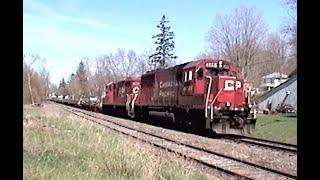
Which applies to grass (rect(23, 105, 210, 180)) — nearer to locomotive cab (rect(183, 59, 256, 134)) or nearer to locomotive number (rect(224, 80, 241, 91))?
locomotive cab (rect(183, 59, 256, 134))

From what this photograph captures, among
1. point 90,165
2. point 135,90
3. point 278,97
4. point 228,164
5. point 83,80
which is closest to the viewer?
point 90,165

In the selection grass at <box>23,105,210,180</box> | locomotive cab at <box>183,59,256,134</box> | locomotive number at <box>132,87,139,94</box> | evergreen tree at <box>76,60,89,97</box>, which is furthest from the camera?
evergreen tree at <box>76,60,89,97</box>

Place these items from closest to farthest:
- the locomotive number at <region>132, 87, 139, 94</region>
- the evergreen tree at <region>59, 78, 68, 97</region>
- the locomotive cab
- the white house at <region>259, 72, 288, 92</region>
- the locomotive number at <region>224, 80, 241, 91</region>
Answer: the locomotive cab
the locomotive number at <region>224, 80, 241, 91</region>
the locomotive number at <region>132, 87, 139, 94</region>
the white house at <region>259, 72, 288, 92</region>
the evergreen tree at <region>59, 78, 68, 97</region>

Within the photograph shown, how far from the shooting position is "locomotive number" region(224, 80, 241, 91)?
19.3 meters

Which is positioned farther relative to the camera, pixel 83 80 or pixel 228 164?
pixel 83 80

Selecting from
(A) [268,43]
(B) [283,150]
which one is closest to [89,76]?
(A) [268,43]

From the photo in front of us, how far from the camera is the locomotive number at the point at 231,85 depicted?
19.3m

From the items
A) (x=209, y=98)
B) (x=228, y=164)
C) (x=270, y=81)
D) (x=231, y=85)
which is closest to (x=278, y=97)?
(x=270, y=81)

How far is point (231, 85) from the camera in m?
19.4

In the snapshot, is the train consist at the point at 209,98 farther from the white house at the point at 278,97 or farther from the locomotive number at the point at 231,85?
the white house at the point at 278,97

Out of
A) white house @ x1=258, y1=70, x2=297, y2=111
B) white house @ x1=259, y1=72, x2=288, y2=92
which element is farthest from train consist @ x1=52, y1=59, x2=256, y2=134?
white house @ x1=259, y1=72, x2=288, y2=92

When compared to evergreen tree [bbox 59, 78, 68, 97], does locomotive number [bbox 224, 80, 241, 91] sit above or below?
below

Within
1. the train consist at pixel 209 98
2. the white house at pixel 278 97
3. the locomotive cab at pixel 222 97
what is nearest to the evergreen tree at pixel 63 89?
the white house at pixel 278 97

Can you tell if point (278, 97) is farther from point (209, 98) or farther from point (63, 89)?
point (63, 89)
